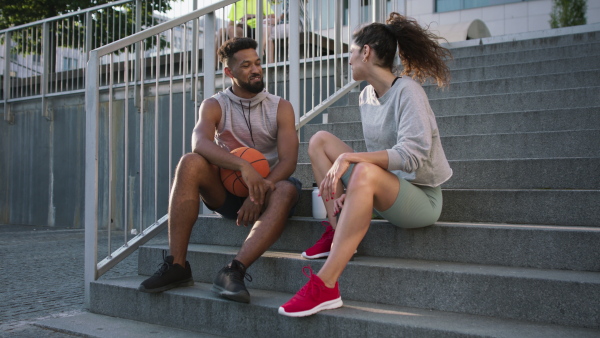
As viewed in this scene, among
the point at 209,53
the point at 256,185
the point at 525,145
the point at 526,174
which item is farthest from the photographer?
the point at 209,53

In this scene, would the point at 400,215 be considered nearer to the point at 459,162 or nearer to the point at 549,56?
the point at 459,162

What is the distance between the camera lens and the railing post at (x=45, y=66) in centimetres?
911

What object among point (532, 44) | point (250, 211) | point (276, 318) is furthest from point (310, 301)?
point (532, 44)

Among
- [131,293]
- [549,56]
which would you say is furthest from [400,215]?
[549,56]

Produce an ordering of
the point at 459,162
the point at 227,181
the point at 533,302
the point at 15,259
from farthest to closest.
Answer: the point at 15,259 → the point at 459,162 → the point at 227,181 → the point at 533,302

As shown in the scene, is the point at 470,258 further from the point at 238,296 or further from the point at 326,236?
the point at 238,296

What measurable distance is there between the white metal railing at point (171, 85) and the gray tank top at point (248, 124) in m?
0.36

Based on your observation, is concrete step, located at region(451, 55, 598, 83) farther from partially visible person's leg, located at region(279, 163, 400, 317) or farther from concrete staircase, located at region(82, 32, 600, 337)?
partially visible person's leg, located at region(279, 163, 400, 317)

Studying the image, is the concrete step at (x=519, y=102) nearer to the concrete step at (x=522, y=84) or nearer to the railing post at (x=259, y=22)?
the concrete step at (x=522, y=84)

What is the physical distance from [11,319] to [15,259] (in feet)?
7.86

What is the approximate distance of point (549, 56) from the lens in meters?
5.48

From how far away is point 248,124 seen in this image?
3.54 m

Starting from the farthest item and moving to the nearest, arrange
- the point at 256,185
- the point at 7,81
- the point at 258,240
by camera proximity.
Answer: the point at 7,81
the point at 256,185
the point at 258,240

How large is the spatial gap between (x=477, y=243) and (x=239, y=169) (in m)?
1.22
